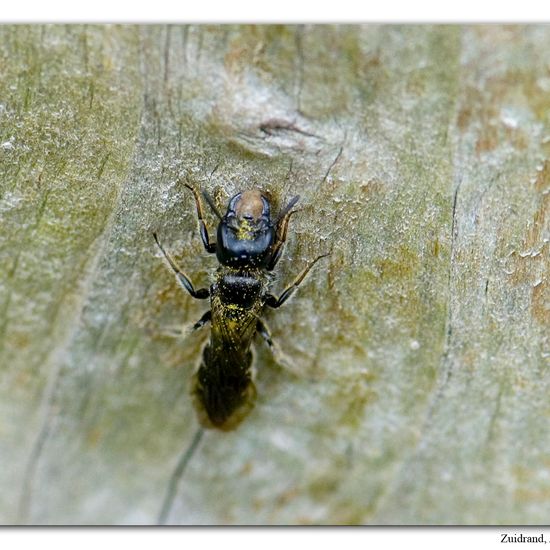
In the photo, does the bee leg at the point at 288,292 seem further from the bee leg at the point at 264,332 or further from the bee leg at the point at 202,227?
the bee leg at the point at 202,227

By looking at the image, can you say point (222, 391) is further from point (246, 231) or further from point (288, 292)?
point (246, 231)

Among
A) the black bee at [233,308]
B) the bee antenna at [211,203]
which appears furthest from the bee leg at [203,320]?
the bee antenna at [211,203]

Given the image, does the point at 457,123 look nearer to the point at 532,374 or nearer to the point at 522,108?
the point at 522,108

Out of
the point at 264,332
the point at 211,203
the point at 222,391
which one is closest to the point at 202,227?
the point at 211,203

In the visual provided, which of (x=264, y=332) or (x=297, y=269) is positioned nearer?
(x=297, y=269)

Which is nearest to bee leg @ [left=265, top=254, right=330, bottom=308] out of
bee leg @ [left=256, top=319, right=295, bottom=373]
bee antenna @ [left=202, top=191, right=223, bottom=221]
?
bee leg @ [left=256, top=319, right=295, bottom=373]

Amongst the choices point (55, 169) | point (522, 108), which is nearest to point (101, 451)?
point (55, 169)

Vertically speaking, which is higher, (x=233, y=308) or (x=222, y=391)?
(x=233, y=308)
